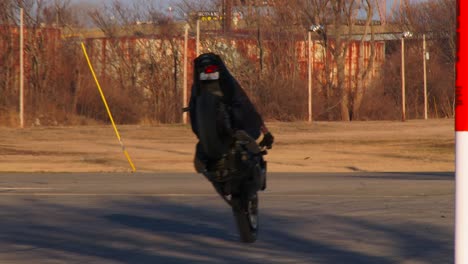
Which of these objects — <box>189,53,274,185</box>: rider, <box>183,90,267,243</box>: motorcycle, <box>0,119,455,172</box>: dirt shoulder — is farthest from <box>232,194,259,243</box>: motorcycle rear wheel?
<box>0,119,455,172</box>: dirt shoulder

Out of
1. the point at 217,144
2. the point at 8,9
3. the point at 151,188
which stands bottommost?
the point at 151,188

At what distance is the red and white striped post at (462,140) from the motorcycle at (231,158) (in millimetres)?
5465

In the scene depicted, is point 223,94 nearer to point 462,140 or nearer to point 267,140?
point 267,140

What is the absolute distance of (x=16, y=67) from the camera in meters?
48.6

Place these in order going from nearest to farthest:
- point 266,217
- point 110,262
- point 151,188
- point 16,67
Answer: point 110,262
point 266,217
point 151,188
point 16,67

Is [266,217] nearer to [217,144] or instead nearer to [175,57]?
[217,144]

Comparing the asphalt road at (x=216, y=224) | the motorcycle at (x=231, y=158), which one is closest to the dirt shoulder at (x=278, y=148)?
the asphalt road at (x=216, y=224)

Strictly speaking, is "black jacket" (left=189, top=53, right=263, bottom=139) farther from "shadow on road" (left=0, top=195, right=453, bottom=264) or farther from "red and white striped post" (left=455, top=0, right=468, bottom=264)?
"red and white striped post" (left=455, top=0, right=468, bottom=264)

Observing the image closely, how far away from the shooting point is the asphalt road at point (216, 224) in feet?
31.0

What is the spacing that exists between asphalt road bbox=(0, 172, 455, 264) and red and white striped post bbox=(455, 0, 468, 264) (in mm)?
4519

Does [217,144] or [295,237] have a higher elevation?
[217,144]

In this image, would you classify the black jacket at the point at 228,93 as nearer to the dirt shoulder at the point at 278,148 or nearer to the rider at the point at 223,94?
the rider at the point at 223,94

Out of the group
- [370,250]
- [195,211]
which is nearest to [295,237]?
[370,250]

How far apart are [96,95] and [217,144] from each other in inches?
1554
